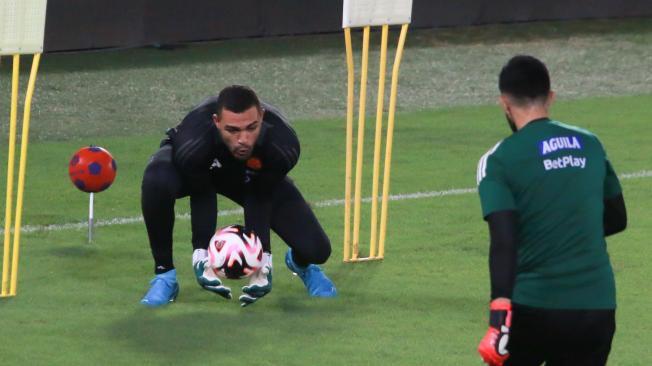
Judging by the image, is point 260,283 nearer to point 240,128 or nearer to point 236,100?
point 240,128

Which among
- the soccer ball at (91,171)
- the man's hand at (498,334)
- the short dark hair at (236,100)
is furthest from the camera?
the soccer ball at (91,171)

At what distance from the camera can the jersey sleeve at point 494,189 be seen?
5.50 m

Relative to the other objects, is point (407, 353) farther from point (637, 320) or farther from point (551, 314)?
point (551, 314)

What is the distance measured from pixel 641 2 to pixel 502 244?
53.6 feet

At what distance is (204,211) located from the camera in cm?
901

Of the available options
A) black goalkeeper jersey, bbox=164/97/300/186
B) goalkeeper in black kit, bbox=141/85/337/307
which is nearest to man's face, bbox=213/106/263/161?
goalkeeper in black kit, bbox=141/85/337/307

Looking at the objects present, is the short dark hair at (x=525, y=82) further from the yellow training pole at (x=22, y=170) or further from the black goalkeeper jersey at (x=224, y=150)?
the yellow training pole at (x=22, y=170)

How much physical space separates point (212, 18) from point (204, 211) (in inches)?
383

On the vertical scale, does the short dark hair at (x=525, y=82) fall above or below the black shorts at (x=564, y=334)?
above

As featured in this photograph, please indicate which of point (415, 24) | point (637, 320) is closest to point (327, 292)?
point (637, 320)

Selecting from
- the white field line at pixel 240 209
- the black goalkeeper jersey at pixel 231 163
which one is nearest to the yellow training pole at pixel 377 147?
the black goalkeeper jersey at pixel 231 163

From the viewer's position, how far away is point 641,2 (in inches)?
830

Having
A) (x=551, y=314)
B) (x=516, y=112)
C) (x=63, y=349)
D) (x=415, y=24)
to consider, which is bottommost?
(x=63, y=349)

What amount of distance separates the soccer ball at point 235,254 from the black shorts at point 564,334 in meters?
2.86
